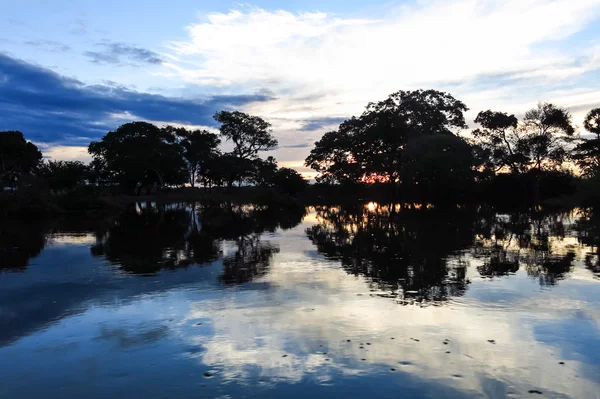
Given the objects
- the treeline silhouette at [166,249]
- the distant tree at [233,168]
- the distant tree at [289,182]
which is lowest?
the treeline silhouette at [166,249]

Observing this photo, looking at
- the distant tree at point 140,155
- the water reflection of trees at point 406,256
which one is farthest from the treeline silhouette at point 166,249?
the distant tree at point 140,155

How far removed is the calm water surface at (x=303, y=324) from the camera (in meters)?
4.88

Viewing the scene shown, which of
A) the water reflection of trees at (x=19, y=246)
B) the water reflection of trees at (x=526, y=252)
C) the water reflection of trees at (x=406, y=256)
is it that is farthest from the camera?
the water reflection of trees at (x=19, y=246)

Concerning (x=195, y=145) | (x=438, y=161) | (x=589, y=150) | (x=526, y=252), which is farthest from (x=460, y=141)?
(x=195, y=145)

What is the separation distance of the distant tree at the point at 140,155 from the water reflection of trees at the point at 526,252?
58357mm

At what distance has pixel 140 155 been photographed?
6894cm

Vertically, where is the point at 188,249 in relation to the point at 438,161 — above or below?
below

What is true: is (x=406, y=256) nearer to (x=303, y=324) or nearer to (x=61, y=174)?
(x=303, y=324)

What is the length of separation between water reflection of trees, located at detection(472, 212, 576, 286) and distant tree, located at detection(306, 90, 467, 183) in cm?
2955

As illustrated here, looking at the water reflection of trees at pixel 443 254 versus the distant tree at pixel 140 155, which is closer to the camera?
the water reflection of trees at pixel 443 254

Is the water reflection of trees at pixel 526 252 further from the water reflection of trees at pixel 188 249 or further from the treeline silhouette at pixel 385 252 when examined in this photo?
the water reflection of trees at pixel 188 249

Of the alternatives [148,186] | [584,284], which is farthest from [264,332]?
[148,186]

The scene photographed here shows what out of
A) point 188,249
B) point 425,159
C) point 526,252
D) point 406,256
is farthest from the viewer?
point 425,159

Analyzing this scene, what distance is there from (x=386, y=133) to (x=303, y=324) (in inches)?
1851
